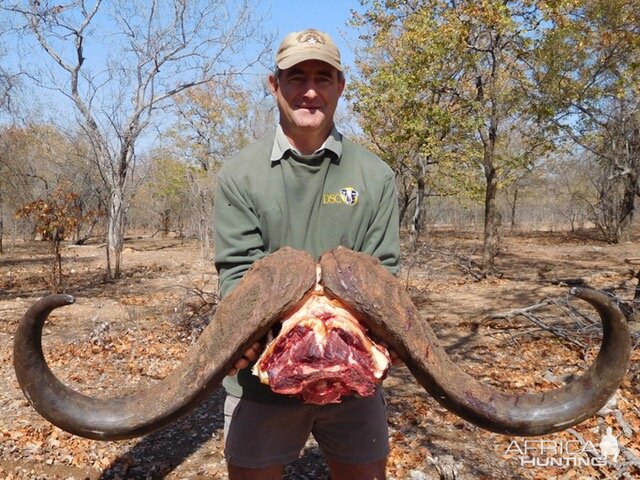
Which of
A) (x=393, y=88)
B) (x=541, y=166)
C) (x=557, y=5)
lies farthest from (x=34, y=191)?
(x=541, y=166)

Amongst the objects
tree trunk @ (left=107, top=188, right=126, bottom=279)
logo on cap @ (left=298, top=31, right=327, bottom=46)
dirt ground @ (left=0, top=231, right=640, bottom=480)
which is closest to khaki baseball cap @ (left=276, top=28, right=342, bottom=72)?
logo on cap @ (left=298, top=31, right=327, bottom=46)

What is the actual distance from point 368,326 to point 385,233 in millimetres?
750

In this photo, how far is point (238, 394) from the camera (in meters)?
2.37

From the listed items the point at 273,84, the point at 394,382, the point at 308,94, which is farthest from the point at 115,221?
the point at 308,94

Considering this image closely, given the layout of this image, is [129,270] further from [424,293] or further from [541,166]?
[541,166]

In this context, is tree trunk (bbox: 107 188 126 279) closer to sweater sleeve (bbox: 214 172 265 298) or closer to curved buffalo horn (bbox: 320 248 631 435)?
sweater sleeve (bbox: 214 172 265 298)

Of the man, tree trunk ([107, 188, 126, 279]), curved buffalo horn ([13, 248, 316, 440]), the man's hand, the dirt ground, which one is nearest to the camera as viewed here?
curved buffalo horn ([13, 248, 316, 440])

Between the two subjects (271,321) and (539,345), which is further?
(539,345)

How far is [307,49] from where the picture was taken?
213 cm

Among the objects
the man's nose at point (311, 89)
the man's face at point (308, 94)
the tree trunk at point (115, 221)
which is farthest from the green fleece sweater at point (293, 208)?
the tree trunk at point (115, 221)

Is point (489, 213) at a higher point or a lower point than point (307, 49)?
lower

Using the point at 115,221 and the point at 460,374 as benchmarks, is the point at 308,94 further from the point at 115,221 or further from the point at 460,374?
the point at 115,221

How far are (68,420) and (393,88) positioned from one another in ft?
42.7

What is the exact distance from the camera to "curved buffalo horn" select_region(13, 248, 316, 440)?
1590 millimetres
